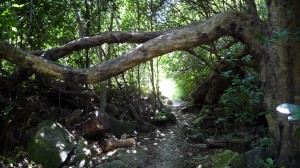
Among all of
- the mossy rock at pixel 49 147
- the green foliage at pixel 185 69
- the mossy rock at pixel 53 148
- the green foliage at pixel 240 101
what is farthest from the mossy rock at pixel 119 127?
the green foliage at pixel 185 69

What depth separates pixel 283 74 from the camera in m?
4.68

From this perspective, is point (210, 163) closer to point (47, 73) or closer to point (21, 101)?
point (47, 73)

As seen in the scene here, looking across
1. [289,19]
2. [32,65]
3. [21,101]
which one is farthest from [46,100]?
[289,19]

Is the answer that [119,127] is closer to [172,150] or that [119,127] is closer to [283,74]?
[172,150]

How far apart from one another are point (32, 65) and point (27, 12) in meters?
2.82

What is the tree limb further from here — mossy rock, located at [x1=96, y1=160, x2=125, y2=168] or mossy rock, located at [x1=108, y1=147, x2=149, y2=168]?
mossy rock, located at [x1=108, y1=147, x2=149, y2=168]

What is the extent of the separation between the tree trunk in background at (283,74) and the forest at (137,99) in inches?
0.6

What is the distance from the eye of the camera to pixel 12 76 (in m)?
6.07

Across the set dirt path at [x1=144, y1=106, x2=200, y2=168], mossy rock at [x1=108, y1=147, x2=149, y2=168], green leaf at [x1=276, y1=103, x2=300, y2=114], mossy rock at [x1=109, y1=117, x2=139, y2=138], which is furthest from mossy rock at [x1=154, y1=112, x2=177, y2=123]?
green leaf at [x1=276, y1=103, x2=300, y2=114]

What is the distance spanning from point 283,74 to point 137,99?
314 inches

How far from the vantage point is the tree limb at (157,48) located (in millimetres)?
4660

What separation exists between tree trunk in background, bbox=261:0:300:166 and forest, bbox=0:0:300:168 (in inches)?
0.6

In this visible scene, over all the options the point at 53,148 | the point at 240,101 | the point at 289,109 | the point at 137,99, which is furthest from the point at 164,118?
the point at 289,109

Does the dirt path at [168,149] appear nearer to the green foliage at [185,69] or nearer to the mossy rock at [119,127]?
the mossy rock at [119,127]
